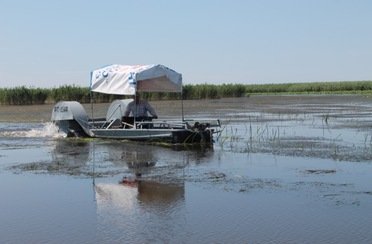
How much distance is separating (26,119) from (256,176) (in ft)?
84.8

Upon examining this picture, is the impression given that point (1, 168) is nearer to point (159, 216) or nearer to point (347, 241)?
point (159, 216)

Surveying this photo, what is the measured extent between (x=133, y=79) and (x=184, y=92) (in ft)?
147

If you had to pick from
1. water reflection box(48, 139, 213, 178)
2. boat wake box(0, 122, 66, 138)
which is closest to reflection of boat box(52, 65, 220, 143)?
water reflection box(48, 139, 213, 178)

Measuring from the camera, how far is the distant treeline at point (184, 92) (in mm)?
55125

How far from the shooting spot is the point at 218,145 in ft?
66.6

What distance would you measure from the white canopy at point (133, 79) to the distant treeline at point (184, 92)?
33200mm

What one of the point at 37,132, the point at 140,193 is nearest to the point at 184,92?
the point at 37,132

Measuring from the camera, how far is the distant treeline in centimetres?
5512

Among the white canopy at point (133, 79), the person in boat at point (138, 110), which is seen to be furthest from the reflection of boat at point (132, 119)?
the person in boat at point (138, 110)

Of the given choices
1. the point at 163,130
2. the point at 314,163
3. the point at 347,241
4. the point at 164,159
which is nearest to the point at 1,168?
the point at 164,159

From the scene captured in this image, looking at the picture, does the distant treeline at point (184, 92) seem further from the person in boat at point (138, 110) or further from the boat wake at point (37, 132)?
the person in boat at point (138, 110)

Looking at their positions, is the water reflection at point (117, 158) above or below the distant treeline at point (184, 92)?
below

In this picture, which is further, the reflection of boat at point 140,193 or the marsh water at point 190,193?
the reflection of boat at point 140,193

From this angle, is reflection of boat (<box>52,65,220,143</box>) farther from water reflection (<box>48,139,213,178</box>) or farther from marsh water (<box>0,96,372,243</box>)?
marsh water (<box>0,96,372,243</box>)
